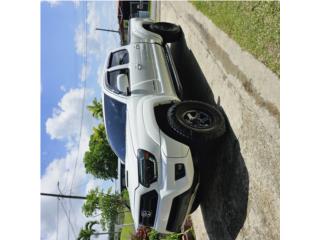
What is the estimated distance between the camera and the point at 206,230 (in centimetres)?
579

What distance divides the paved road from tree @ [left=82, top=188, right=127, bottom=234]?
9.32m

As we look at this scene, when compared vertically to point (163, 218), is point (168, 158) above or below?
above

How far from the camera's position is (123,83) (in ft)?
19.0

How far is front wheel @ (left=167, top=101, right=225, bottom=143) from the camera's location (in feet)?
14.8

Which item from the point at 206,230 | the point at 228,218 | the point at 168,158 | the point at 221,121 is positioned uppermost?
the point at 221,121

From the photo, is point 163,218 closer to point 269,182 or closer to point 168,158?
point 168,158

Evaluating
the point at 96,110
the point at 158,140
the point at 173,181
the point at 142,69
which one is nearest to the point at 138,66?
the point at 142,69

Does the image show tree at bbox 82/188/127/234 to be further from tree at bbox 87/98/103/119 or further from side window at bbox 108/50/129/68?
side window at bbox 108/50/129/68

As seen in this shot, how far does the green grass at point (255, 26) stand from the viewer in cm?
390

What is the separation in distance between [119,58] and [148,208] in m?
3.20

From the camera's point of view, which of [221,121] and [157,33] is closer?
[221,121]

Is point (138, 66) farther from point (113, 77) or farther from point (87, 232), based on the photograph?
point (87, 232)

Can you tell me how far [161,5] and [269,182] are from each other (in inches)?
406

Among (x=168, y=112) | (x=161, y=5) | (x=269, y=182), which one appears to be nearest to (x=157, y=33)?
(x=168, y=112)
